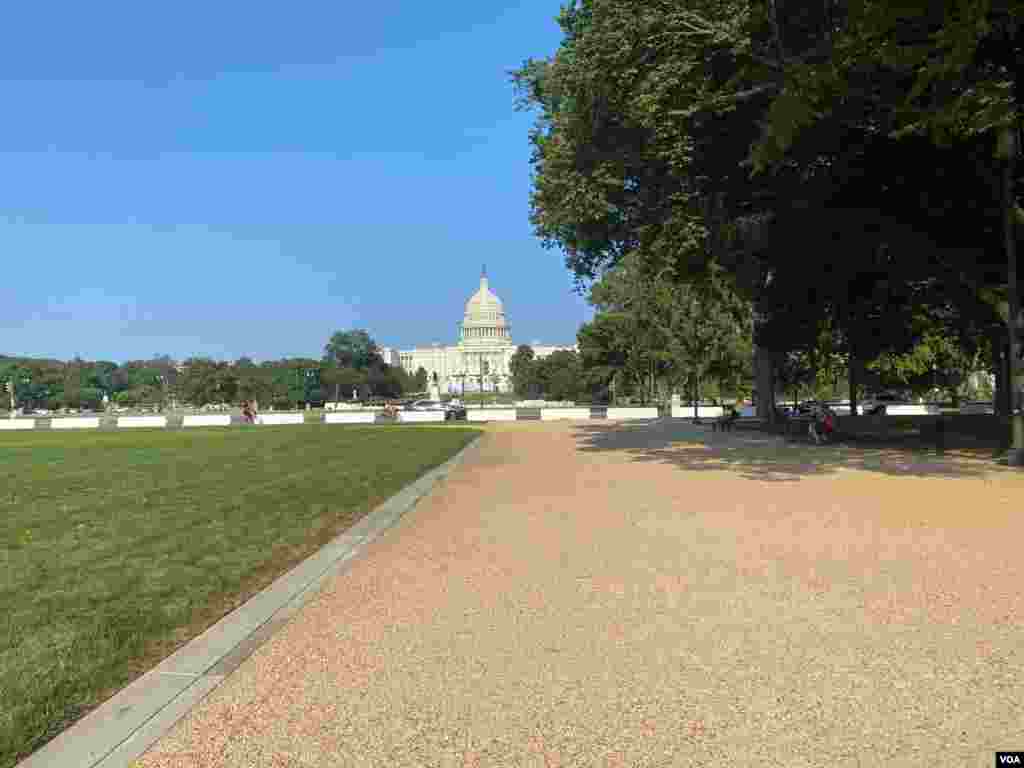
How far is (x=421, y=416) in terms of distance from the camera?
5834 centimetres

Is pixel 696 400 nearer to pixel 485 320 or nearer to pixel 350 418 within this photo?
pixel 350 418

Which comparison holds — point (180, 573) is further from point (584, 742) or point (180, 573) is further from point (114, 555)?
point (584, 742)

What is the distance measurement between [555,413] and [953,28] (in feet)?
143

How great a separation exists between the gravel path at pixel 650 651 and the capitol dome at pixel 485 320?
17576 centimetres

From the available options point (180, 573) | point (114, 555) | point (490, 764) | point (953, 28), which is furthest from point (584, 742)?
point (953, 28)

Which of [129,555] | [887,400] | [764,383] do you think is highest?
[764,383]

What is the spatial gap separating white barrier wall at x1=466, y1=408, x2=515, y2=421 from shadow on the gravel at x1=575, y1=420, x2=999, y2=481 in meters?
27.1

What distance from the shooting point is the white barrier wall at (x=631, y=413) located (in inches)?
2076

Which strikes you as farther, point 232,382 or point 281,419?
point 232,382

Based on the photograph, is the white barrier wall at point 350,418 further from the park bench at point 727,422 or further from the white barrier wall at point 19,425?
the park bench at point 727,422

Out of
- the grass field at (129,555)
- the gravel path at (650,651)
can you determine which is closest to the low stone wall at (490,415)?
the grass field at (129,555)

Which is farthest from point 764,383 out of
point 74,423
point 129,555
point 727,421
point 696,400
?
point 74,423

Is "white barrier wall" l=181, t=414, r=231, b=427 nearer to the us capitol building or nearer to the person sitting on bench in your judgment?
the person sitting on bench

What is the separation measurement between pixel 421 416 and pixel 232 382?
263 ft
